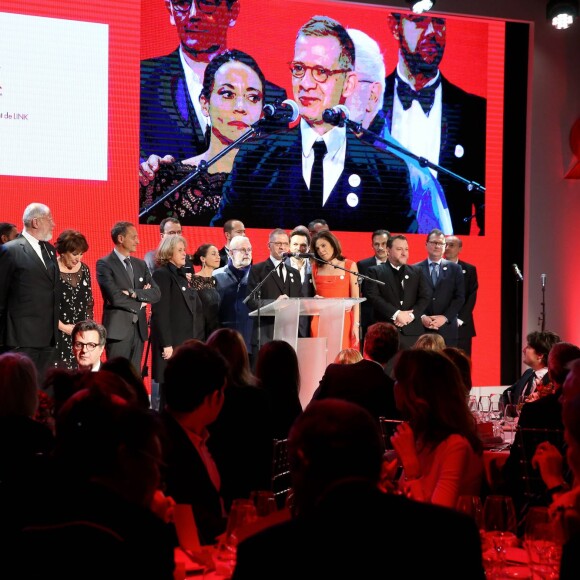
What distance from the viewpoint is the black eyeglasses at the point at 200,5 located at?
9.27m

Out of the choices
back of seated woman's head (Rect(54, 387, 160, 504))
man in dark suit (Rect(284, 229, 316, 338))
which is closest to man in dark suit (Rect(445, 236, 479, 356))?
man in dark suit (Rect(284, 229, 316, 338))

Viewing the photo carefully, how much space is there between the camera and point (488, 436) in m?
4.37

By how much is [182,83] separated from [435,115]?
3.02 m

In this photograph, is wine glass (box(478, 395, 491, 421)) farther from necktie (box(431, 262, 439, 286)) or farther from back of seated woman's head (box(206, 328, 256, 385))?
necktie (box(431, 262, 439, 286))

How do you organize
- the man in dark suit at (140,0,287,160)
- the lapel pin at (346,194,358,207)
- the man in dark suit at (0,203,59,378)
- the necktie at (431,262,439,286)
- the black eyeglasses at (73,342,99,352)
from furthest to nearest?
the lapel pin at (346,194,358,207)
the man in dark suit at (140,0,287,160)
the necktie at (431,262,439,286)
the man in dark suit at (0,203,59,378)
the black eyeglasses at (73,342,99,352)

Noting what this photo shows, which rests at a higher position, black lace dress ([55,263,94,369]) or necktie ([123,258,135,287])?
necktie ([123,258,135,287])

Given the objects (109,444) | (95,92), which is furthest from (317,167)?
(109,444)

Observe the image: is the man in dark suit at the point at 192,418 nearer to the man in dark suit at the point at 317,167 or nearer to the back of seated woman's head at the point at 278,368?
the back of seated woman's head at the point at 278,368

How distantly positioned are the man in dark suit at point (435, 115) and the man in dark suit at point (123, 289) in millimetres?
3794

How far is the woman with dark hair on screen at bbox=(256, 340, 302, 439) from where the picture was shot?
4.41 metres

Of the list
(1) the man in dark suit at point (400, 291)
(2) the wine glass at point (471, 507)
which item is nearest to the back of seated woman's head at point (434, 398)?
(2) the wine glass at point (471, 507)

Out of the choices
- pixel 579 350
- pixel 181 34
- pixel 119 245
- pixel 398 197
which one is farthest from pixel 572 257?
pixel 579 350

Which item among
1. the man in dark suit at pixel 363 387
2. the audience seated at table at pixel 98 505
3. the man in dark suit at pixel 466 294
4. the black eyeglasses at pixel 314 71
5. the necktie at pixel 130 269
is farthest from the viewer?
the black eyeglasses at pixel 314 71

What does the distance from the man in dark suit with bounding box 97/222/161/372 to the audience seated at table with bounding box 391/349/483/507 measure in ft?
14.9
